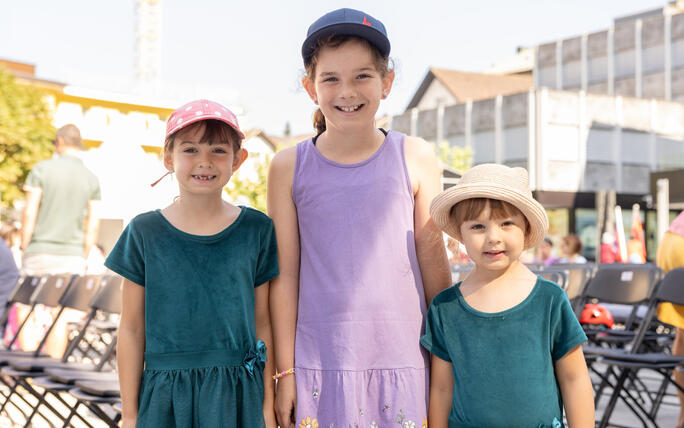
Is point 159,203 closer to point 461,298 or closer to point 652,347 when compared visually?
point 652,347

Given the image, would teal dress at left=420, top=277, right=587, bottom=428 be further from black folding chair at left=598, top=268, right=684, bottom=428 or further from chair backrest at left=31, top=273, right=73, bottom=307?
chair backrest at left=31, top=273, right=73, bottom=307

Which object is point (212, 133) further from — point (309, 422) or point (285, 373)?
point (309, 422)

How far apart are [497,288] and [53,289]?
467 cm

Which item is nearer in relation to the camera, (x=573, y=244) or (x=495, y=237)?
(x=495, y=237)

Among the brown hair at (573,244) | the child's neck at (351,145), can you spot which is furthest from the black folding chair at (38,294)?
the brown hair at (573,244)

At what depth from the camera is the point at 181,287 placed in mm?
2418

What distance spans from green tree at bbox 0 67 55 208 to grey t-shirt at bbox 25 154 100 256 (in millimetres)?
29433

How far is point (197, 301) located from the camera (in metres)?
2.42

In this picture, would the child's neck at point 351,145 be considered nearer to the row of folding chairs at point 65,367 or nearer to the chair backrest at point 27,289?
the row of folding chairs at point 65,367

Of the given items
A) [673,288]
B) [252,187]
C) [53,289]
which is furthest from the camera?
[252,187]

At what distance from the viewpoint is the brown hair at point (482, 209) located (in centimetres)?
235

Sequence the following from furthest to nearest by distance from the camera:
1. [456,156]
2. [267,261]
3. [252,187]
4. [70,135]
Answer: [456,156]
[252,187]
[70,135]
[267,261]

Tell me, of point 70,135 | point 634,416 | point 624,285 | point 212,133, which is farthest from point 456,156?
point 212,133

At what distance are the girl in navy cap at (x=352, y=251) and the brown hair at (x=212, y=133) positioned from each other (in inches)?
7.5
